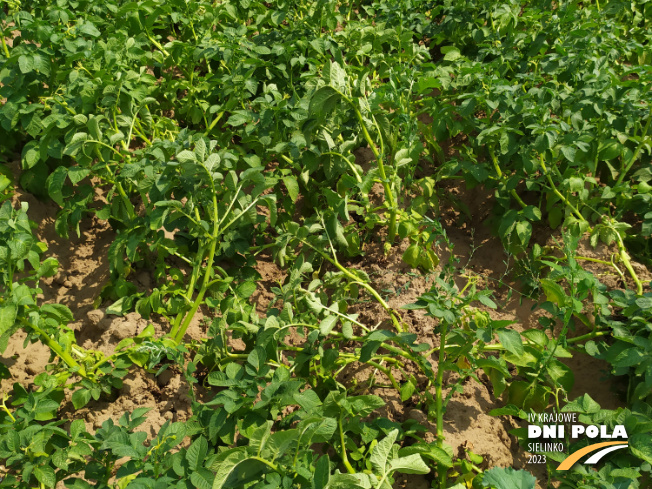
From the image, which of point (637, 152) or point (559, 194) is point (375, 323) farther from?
point (637, 152)

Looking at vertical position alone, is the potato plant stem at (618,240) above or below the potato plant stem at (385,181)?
below

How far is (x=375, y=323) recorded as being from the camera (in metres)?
2.49

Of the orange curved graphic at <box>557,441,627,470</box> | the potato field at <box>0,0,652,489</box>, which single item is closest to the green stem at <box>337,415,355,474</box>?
the potato field at <box>0,0,652,489</box>

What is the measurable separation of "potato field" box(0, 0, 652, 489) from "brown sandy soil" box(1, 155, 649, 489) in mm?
11

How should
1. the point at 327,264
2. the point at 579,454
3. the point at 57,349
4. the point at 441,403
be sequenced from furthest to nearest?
the point at 327,264 < the point at 57,349 < the point at 441,403 < the point at 579,454

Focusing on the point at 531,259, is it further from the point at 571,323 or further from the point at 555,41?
the point at 555,41

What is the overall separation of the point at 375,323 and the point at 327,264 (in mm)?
452

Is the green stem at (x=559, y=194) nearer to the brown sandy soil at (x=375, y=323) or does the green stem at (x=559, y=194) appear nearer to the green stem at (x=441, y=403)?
the brown sandy soil at (x=375, y=323)

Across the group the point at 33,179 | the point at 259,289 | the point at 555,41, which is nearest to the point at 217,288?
the point at 259,289

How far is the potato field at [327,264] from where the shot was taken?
1.86 meters

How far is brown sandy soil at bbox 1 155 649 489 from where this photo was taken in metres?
2.17

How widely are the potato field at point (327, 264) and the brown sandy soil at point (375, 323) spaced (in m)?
0.01

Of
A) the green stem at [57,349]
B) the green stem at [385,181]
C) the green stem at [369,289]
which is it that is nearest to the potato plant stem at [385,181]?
the green stem at [385,181]

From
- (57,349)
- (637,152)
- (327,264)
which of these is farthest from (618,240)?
(57,349)
